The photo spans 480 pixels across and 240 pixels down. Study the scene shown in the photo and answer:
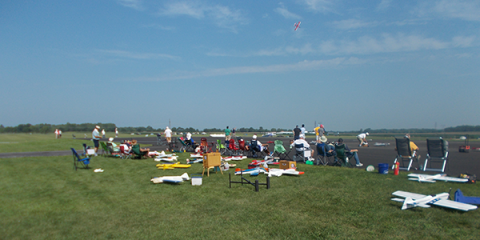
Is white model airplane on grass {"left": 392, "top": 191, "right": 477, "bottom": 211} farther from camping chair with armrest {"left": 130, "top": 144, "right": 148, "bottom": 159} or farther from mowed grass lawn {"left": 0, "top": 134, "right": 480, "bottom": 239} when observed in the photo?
camping chair with armrest {"left": 130, "top": 144, "right": 148, "bottom": 159}

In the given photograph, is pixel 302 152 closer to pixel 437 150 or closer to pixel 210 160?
pixel 437 150

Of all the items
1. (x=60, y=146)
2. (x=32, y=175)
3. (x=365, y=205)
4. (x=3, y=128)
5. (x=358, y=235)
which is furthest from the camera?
(x=3, y=128)

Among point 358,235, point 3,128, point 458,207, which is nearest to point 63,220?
point 358,235

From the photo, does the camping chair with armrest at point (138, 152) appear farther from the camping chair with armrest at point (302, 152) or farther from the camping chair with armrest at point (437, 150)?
the camping chair with armrest at point (437, 150)

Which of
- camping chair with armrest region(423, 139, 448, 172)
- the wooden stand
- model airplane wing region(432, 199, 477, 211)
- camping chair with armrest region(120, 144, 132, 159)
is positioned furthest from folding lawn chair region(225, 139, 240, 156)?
model airplane wing region(432, 199, 477, 211)

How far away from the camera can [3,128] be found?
1875 inches

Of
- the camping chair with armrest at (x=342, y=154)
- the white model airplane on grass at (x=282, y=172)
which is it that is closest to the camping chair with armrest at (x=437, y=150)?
the camping chair with armrest at (x=342, y=154)

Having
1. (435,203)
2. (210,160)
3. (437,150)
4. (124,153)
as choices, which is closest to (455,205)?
(435,203)

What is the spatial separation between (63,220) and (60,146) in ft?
62.8

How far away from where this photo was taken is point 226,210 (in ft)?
17.8

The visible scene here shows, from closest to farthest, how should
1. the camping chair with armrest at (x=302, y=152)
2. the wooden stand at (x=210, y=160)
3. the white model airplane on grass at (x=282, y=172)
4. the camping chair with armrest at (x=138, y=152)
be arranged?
1. the white model airplane on grass at (x=282, y=172)
2. the wooden stand at (x=210, y=160)
3. the camping chair with armrest at (x=302, y=152)
4. the camping chair with armrest at (x=138, y=152)

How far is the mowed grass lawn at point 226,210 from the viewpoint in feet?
14.0

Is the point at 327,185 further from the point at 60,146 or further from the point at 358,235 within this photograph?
the point at 60,146

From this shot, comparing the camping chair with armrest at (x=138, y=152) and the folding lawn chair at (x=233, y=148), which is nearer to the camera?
the camping chair with armrest at (x=138, y=152)
